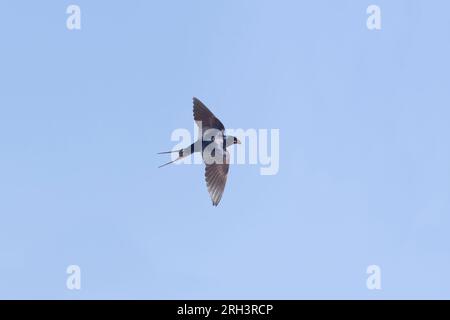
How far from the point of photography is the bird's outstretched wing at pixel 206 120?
25.0 meters

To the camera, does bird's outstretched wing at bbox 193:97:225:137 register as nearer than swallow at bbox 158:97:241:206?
No

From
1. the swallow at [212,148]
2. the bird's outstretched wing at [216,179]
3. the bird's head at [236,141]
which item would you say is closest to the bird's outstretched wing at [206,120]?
the swallow at [212,148]

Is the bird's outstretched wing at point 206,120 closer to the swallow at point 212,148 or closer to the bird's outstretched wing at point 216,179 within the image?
the swallow at point 212,148

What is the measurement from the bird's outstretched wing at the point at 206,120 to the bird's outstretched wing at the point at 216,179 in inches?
60.1

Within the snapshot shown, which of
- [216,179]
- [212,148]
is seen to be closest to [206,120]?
[212,148]

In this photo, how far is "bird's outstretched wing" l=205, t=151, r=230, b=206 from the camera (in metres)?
23.1

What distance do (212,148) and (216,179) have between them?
52.9 inches

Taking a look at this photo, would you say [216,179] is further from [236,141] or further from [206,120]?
[206,120]

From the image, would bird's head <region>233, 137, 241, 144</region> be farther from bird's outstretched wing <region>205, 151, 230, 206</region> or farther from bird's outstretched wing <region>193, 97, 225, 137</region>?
bird's outstretched wing <region>205, 151, 230, 206</region>

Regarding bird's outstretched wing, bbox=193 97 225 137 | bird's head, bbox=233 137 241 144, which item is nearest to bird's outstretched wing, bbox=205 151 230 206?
bird's head, bbox=233 137 241 144

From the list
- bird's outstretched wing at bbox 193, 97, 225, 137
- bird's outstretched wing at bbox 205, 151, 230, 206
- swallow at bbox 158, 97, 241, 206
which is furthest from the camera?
bird's outstretched wing at bbox 193, 97, 225, 137
